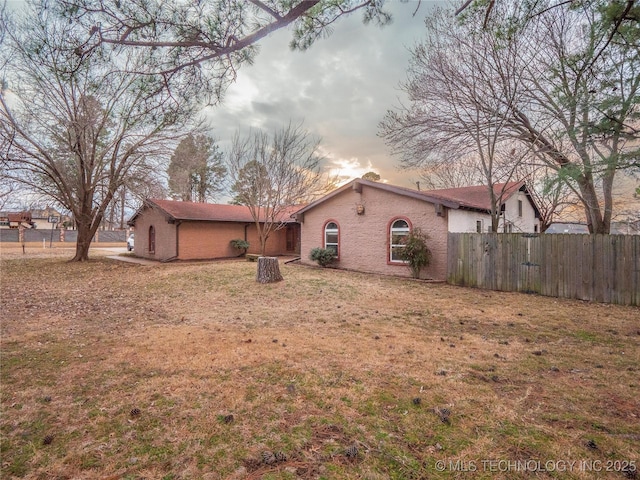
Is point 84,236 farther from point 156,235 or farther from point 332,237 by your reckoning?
point 332,237

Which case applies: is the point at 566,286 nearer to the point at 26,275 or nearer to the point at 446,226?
the point at 446,226

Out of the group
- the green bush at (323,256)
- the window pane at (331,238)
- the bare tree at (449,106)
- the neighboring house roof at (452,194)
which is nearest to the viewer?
the bare tree at (449,106)

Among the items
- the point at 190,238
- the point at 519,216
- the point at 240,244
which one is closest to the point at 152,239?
the point at 190,238

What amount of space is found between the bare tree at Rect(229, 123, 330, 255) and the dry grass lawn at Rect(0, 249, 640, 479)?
10.8 meters

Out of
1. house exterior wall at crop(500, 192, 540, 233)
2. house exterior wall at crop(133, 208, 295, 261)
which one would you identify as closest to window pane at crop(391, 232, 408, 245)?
house exterior wall at crop(500, 192, 540, 233)

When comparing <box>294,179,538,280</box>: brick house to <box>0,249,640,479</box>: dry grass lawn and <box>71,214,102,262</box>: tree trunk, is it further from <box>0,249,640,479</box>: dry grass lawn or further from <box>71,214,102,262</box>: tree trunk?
<box>71,214,102,262</box>: tree trunk

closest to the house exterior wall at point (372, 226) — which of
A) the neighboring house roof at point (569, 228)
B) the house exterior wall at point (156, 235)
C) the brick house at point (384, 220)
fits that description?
the brick house at point (384, 220)

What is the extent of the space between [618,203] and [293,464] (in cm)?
1485

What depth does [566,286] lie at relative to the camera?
8141 millimetres

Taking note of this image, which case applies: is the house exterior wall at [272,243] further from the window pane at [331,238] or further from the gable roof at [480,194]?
the gable roof at [480,194]

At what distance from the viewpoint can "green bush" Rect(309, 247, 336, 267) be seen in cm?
1344

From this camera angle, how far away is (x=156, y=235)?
1802cm

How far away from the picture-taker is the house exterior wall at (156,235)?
16953 millimetres

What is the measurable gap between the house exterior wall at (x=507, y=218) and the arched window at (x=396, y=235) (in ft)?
5.27
